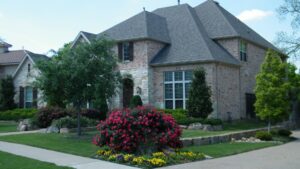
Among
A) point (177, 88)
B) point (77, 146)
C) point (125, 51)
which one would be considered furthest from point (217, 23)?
point (77, 146)

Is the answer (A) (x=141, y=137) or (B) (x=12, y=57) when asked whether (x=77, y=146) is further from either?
(B) (x=12, y=57)

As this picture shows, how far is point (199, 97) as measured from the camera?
82.4 feet

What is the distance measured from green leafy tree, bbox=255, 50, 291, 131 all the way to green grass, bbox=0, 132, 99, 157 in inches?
401

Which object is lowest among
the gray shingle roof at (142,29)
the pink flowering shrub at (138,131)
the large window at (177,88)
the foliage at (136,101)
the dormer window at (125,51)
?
the pink flowering shrub at (138,131)

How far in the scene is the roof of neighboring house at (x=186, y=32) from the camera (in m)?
29.2

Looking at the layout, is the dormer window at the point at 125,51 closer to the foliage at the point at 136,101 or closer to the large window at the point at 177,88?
the large window at the point at 177,88

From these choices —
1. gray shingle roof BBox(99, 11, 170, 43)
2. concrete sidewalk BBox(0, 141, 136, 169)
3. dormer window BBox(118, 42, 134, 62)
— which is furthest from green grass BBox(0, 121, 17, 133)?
gray shingle roof BBox(99, 11, 170, 43)

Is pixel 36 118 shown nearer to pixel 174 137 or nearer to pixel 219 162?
pixel 174 137

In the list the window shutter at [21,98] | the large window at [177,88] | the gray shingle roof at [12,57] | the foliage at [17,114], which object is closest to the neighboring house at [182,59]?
the large window at [177,88]

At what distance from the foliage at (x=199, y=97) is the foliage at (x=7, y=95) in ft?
64.4

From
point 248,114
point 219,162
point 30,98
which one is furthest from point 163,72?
point 219,162

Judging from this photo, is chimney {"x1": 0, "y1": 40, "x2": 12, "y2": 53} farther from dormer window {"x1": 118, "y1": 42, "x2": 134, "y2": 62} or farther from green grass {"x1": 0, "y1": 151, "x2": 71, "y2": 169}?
green grass {"x1": 0, "y1": 151, "x2": 71, "y2": 169}

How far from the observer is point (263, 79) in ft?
76.5

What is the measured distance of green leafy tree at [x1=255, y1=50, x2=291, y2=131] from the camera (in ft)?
74.4
